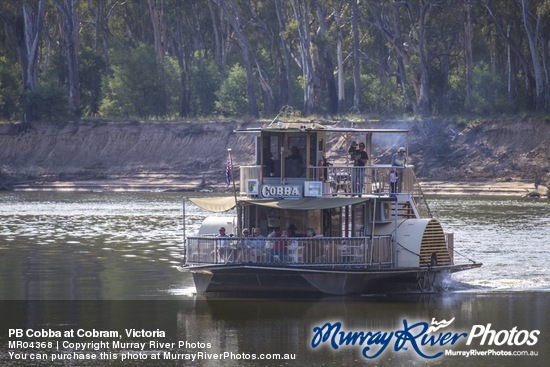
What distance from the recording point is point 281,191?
99.5 ft

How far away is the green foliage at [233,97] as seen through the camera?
327 feet

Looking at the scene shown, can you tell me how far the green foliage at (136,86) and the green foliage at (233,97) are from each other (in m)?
4.75

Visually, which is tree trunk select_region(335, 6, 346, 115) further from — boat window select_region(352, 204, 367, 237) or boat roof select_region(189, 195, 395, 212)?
boat roof select_region(189, 195, 395, 212)

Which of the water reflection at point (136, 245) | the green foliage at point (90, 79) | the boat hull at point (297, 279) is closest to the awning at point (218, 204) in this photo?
the boat hull at point (297, 279)

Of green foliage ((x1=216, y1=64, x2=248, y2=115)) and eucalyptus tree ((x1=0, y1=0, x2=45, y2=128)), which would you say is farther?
green foliage ((x1=216, y1=64, x2=248, y2=115))

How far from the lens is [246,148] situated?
296 ft

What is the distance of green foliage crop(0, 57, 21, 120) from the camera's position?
317 ft

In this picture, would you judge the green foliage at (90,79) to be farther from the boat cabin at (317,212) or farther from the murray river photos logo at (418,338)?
the murray river photos logo at (418,338)

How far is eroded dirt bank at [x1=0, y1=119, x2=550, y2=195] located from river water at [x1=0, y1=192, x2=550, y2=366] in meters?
34.6

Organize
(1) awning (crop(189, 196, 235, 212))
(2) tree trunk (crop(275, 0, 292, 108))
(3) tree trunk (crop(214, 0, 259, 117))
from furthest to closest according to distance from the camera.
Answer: (2) tree trunk (crop(275, 0, 292, 108)), (3) tree trunk (crop(214, 0, 259, 117)), (1) awning (crop(189, 196, 235, 212))

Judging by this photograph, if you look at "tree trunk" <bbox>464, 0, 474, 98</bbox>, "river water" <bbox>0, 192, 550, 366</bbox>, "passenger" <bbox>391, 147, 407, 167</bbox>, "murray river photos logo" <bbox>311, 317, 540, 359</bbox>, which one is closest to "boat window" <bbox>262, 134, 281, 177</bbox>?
"passenger" <bbox>391, 147, 407, 167</bbox>

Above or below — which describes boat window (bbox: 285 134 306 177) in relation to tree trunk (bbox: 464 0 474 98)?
below

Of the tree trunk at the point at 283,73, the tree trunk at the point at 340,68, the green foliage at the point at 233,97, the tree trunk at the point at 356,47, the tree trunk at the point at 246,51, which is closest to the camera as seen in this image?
the tree trunk at the point at 356,47

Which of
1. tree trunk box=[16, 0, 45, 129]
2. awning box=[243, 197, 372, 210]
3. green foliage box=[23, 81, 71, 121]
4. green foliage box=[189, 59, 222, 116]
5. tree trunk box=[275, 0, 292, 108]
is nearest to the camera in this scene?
awning box=[243, 197, 372, 210]
